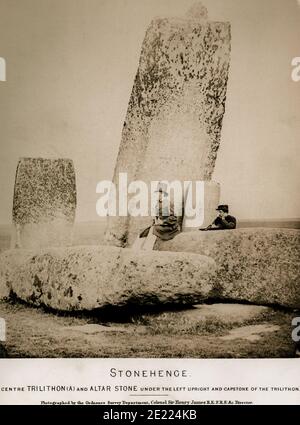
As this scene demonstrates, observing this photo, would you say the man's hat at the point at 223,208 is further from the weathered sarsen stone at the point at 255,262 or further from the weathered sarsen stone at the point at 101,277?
the weathered sarsen stone at the point at 101,277

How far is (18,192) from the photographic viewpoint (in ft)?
12.5

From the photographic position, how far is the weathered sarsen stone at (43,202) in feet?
12.4

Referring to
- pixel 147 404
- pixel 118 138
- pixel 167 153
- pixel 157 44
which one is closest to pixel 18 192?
pixel 118 138

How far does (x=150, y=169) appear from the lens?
383 cm

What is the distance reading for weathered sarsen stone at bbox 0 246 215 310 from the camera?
348cm

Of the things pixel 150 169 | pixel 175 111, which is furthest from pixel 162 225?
pixel 175 111

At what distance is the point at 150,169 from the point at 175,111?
0.43 metres

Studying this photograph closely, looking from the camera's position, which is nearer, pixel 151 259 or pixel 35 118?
pixel 151 259

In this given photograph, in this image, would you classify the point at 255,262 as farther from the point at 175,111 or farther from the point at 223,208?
the point at 175,111

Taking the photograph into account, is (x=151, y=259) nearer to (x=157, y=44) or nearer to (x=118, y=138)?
(x=118, y=138)

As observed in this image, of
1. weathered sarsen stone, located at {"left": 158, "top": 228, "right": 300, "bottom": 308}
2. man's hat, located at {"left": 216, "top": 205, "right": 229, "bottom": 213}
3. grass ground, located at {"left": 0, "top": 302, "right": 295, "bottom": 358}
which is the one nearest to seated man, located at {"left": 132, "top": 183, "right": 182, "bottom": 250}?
weathered sarsen stone, located at {"left": 158, "top": 228, "right": 300, "bottom": 308}

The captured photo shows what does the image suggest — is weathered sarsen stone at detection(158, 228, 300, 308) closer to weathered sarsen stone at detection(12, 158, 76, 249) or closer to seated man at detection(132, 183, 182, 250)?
seated man at detection(132, 183, 182, 250)
